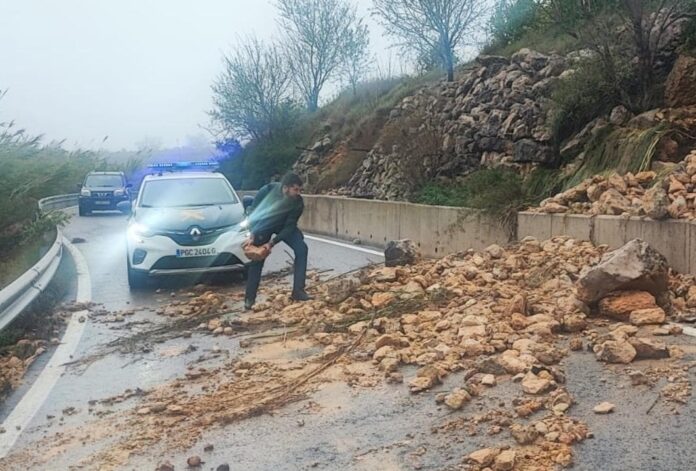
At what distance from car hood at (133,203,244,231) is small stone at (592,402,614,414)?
24.8ft

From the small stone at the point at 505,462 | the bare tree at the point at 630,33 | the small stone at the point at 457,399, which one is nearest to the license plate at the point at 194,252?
the small stone at the point at 457,399

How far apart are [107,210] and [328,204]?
54.9ft

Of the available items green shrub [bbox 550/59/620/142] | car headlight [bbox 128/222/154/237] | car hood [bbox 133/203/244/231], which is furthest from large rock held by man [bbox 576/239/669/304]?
green shrub [bbox 550/59/620/142]

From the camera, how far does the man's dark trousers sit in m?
9.05

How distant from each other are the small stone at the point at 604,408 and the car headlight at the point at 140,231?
7826 mm

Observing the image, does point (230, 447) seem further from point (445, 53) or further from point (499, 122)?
point (445, 53)

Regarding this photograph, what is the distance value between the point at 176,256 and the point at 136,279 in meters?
0.74

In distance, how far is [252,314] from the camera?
8594 mm

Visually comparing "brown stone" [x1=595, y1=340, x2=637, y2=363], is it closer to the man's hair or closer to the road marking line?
the man's hair

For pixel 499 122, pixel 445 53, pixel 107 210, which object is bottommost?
pixel 107 210

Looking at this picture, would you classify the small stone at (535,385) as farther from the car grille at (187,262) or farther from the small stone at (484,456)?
the car grille at (187,262)

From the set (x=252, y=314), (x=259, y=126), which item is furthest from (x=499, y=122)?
(x=259, y=126)

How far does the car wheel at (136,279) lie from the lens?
11.0 metres

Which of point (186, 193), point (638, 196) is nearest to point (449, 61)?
point (186, 193)
